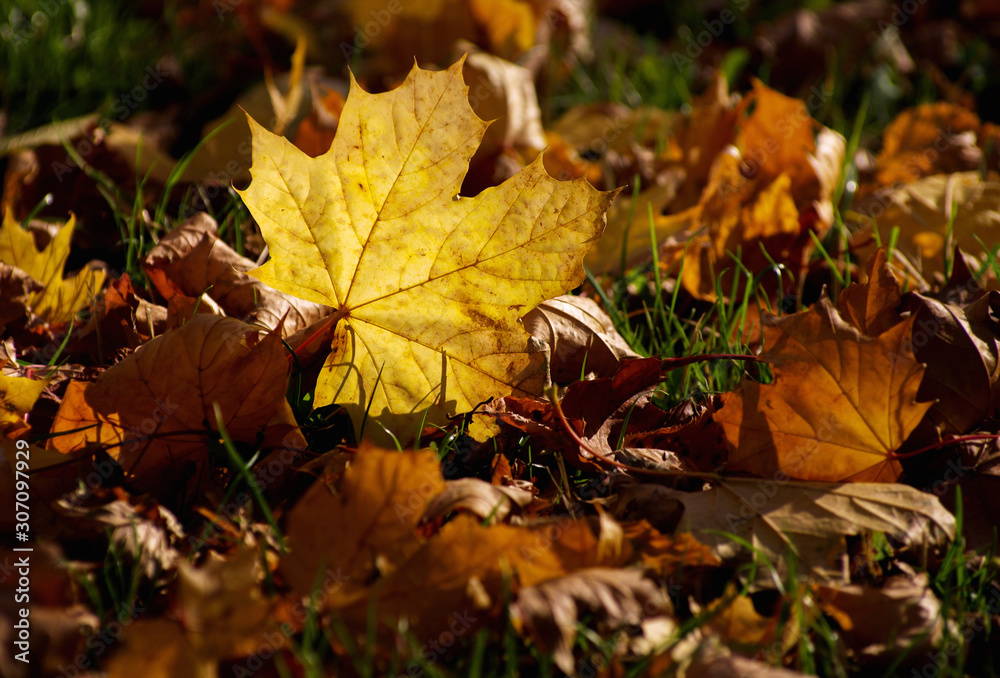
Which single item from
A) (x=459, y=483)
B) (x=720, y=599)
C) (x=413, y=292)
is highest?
(x=413, y=292)

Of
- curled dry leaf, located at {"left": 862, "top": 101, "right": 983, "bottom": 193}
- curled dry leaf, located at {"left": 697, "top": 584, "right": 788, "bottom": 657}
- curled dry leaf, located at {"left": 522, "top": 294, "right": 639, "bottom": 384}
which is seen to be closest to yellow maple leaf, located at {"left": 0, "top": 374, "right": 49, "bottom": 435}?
curled dry leaf, located at {"left": 522, "top": 294, "right": 639, "bottom": 384}

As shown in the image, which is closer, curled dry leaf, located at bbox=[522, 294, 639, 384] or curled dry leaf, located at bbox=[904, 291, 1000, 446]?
curled dry leaf, located at bbox=[904, 291, 1000, 446]

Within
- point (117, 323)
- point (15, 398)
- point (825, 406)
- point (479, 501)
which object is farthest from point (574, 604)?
point (117, 323)

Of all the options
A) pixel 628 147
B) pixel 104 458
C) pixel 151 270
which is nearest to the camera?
pixel 104 458

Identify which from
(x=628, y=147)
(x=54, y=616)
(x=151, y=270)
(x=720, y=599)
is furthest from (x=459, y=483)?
(x=628, y=147)

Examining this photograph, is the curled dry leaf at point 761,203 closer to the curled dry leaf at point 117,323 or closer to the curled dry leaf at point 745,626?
the curled dry leaf at point 745,626

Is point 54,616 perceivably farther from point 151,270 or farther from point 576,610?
point 151,270

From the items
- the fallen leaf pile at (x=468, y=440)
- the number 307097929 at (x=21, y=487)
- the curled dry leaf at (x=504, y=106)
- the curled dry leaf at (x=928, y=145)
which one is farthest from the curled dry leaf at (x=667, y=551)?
the curled dry leaf at (x=928, y=145)

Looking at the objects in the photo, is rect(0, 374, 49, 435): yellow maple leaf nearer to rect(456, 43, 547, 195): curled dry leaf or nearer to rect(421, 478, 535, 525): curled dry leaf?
rect(421, 478, 535, 525): curled dry leaf
